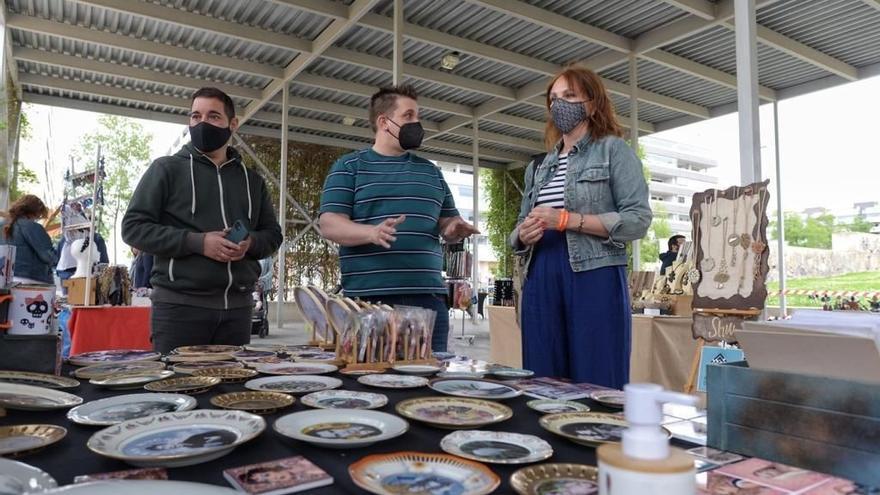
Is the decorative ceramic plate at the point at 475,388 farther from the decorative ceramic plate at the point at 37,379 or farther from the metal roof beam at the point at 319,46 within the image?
the metal roof beam at the point at 319,46

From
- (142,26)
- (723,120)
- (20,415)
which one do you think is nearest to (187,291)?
(20,415)

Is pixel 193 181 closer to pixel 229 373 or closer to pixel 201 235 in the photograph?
pixel 201 235

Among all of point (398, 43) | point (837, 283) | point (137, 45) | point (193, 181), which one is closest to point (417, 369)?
point (193, 181)

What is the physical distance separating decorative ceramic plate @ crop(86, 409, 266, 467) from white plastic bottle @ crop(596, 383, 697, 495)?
43 cm

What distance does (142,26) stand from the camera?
21.0 feet

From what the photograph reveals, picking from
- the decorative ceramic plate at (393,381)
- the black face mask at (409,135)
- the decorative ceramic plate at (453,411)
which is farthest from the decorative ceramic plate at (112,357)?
the black face mask at (409,135)

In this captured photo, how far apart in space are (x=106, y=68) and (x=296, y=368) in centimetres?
779

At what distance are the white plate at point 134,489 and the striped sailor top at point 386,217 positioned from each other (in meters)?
1.21

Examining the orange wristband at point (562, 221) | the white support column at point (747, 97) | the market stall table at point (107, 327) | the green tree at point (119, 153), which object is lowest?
the market stall table at point (107, 327)

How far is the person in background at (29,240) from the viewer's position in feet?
14.3

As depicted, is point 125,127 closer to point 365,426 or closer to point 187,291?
point 187,291

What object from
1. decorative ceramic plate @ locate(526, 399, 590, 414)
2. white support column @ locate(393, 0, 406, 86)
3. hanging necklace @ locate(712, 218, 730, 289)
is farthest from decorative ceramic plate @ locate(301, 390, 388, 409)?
white support column @ locate(393, 0, 406, 86)

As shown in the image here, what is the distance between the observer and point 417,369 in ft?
3.88

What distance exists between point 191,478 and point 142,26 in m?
7.25
